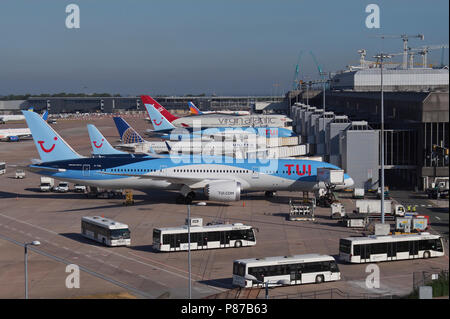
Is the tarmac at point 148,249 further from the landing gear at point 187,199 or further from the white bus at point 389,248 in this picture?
the landing gear at point 187,199

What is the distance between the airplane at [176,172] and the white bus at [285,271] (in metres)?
A: 26.5

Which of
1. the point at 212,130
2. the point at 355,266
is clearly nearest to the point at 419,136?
the point at 355,266

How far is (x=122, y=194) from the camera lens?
235ft

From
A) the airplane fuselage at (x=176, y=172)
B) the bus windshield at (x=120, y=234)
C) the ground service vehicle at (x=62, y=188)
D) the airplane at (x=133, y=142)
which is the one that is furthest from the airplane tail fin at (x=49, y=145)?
the airplane at (x=133, y=142)

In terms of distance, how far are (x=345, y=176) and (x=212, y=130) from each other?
6551 cm

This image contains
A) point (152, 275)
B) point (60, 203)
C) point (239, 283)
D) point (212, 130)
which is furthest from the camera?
point (212, 130)

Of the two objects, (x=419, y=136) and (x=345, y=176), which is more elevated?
(x=419, y=136)

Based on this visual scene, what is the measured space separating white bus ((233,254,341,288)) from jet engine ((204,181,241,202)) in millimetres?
24332

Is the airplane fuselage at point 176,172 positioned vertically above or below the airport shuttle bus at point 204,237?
above

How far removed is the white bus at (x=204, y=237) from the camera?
44.6 metres

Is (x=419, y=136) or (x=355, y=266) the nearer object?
(x=355, y=266)

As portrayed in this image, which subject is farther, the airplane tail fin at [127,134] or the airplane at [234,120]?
the airplane at [234,120]
